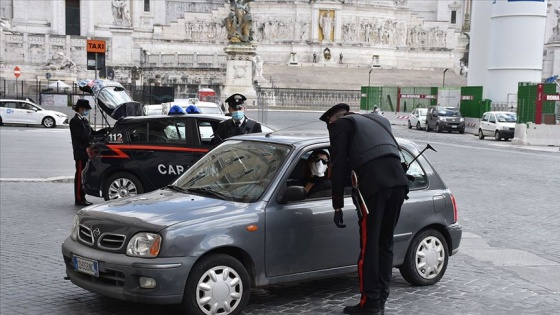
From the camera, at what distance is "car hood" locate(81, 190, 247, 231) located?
6016 millimetres

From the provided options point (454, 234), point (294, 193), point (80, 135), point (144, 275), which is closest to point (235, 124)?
point (80, 135)

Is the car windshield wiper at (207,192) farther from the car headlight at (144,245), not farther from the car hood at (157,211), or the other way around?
the car headlight at (144,245)

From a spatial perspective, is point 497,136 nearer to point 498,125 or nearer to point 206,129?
point 498,125

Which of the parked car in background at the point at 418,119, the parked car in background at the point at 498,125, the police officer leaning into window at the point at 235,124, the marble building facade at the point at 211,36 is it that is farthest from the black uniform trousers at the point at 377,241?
the marble building facade at the point at 211,36

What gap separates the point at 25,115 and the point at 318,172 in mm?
30220

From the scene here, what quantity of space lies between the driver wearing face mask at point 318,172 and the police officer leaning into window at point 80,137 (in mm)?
6463

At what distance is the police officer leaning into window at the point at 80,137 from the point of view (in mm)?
12344

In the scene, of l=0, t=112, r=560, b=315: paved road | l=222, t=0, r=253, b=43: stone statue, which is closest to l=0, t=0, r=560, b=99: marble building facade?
l=222, t=0, r=253, b=43: stone statue

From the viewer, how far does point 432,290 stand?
292 inches

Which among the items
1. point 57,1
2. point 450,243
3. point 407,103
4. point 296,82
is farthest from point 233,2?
point 450,243

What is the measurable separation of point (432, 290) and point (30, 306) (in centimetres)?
392

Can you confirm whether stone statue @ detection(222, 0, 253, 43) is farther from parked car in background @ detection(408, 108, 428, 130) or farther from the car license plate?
the car license plate

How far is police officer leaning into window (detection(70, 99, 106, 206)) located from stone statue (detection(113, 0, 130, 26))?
179ft

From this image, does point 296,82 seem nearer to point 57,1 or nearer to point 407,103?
point 407,103
